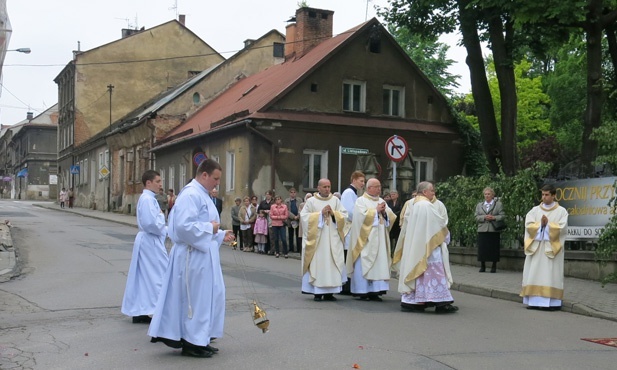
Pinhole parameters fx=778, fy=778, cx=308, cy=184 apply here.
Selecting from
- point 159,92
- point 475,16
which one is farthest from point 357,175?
point 159,92

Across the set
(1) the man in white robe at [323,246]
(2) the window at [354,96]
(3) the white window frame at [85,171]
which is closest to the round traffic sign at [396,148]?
(1) the man in white robe at [323,246]

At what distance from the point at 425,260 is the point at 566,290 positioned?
12.8 ft

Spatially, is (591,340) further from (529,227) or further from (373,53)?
(373,53)

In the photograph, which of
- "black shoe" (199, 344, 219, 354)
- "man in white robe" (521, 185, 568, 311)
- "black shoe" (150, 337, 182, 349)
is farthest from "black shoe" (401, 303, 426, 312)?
"black shoe" (150, 337, 182, 349)

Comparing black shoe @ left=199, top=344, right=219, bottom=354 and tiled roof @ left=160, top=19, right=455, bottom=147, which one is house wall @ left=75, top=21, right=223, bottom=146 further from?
black shoe @ left=199, top=344, right=219, bottom=354

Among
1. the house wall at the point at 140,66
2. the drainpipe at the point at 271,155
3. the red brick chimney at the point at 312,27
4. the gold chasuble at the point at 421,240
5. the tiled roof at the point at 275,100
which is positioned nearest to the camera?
the gold chasuble at the point at 421,240

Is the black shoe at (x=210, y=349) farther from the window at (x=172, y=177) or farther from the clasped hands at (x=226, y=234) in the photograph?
the window at (x=172, y=177)

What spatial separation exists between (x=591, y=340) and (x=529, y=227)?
11.0 feet

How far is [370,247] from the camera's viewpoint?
12.2 metres

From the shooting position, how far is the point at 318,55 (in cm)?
3155

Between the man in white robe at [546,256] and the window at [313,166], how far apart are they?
58.6 ft

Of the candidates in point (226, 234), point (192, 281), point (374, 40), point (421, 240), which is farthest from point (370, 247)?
point (374, 40)

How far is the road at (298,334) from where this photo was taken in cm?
730

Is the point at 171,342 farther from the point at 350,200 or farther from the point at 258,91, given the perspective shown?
the point at 258,91
